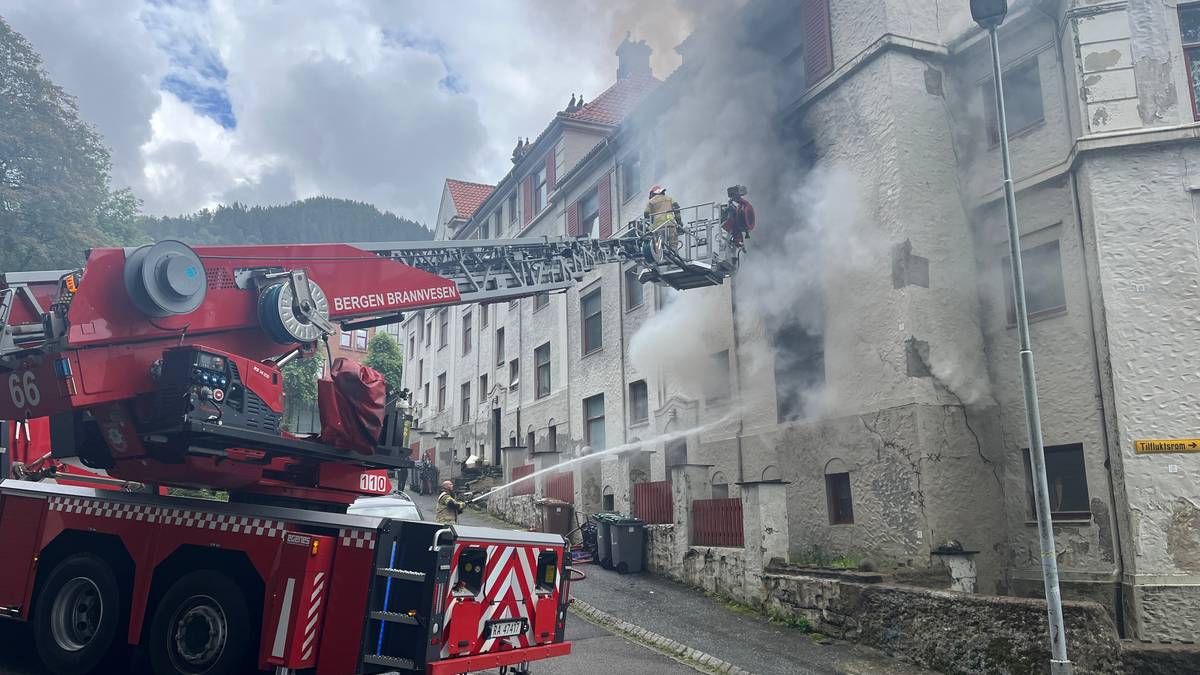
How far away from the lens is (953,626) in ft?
30.7

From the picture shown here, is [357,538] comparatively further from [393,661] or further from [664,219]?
[664,219]

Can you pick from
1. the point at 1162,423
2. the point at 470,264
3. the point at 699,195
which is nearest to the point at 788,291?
the point at 699,195

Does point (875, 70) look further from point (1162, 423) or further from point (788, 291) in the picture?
point (1162, 423)

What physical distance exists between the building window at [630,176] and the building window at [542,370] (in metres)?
6.17

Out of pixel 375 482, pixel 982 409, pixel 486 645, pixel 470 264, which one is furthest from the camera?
pixel 982 409

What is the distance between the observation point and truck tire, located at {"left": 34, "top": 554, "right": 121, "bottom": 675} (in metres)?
7.01

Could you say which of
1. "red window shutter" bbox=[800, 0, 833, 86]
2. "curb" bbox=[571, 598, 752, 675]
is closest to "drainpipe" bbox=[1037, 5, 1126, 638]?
"red window shutter" bbox=[800, 0, 833, 86]

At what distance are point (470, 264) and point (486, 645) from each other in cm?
473

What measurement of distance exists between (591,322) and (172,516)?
53.8 ft

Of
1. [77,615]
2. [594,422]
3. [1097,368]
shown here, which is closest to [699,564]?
[1097,368]

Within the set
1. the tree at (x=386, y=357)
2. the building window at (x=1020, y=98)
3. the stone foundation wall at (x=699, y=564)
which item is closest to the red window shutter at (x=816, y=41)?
the building window at (x=1020, y=98)

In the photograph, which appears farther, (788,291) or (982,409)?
(788,291)

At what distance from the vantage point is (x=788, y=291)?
15.4 meters

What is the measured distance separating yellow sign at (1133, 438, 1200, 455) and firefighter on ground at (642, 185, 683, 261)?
691 centimetres
